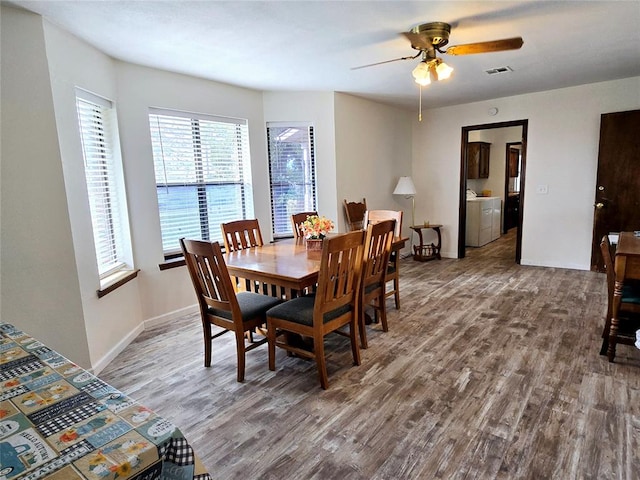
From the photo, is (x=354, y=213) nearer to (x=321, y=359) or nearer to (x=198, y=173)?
(x=198, y=173)

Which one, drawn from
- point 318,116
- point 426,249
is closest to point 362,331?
point 318,116

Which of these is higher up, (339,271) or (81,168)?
(81,168)

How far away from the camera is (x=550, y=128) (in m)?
5.02

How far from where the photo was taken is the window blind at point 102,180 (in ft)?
9.45

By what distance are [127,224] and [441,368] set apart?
9.48ft

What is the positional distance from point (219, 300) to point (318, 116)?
2.90 metres

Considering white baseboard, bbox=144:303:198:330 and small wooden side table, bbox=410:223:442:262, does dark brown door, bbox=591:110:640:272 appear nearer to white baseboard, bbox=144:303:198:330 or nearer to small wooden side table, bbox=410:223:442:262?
small wooden side table, bbox=410:223:442:262

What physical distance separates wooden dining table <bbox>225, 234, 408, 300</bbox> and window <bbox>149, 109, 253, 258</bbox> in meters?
0.89

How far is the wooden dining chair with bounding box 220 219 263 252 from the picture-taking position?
11.0 feet

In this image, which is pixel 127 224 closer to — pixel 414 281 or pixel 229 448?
pixel 229 448

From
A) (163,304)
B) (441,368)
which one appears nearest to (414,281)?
(441,368)

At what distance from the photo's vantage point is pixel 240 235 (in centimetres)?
352

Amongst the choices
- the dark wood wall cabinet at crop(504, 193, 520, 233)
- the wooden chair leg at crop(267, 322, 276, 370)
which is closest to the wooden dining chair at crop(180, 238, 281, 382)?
the wooden chair leg at crop(267, 322, 276, 370)

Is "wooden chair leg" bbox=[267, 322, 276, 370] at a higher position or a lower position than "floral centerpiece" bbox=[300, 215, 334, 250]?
lower
